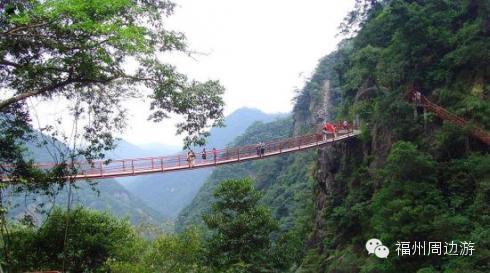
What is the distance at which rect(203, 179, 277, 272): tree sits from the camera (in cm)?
1170

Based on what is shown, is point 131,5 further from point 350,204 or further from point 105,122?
point 350,204

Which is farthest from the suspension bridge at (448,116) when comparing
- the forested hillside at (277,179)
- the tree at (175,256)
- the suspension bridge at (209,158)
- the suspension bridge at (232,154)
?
the forested hillside at (277,179)

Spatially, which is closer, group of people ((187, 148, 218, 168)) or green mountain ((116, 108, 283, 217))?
group of people ((187, 148, 218, 168))

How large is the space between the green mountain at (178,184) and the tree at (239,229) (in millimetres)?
80526

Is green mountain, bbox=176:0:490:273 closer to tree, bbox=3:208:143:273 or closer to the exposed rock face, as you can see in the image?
tree, bbox=3:208:143:273

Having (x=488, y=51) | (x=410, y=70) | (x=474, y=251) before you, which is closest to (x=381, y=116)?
(x=410, y=70)

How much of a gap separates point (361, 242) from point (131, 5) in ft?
31.6

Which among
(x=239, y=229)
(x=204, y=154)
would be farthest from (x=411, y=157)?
(x=204, y=154)

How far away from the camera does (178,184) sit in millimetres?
107000

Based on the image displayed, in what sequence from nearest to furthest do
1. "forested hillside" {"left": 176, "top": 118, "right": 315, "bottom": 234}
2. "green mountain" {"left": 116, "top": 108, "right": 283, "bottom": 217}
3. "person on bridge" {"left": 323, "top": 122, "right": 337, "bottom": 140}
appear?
"person on bridge" {"left": 323, "top": 122, "right": 337, "bottom": 140} → "forested hillside" {"left": 176, "top": 118, "right": 315, "bottom": 234} → "green mountain" {"left": 116, "top": 108, "right": 283, "bottom": 217}

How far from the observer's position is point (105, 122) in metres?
6.80

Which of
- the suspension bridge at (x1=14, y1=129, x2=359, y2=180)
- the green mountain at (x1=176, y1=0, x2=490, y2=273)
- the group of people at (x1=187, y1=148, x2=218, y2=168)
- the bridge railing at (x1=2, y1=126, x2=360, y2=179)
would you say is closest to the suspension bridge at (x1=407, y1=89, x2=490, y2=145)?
the green mountain at (x1=176, y1=0, x2=490, y2=273)

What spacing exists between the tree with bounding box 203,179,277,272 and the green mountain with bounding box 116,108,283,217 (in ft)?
264

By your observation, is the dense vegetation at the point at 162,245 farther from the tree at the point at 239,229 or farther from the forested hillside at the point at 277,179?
the forested hillside at the point at 277,179
